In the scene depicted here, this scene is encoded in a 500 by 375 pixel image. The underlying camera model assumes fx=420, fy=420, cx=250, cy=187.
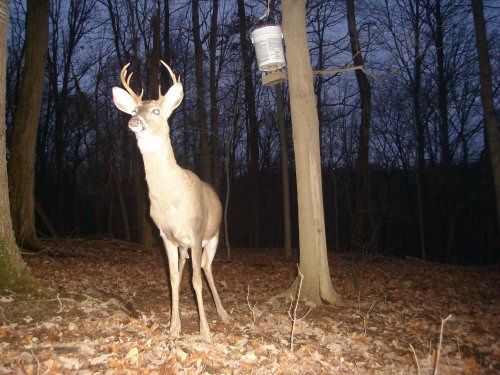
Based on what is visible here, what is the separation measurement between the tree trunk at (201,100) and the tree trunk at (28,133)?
18.9 feet

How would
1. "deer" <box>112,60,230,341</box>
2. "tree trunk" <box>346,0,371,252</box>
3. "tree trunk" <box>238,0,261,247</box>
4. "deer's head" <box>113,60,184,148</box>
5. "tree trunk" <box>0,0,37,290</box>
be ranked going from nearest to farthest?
1. "deer's head" <box>113,60,184,148</box>
2. "deer" <box>112,60,230,341</box>
3. "tree trunk" <box>0,0,37,290</box>
4. "tree trunk" <box>346,0,371,252</box>
5. "tree trunk" <box>238,0,261,247</box>

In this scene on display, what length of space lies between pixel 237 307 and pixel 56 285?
2.92 m

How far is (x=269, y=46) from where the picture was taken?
20.9 feet

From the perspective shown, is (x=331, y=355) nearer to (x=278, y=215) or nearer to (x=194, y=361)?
(x=194, y=361)

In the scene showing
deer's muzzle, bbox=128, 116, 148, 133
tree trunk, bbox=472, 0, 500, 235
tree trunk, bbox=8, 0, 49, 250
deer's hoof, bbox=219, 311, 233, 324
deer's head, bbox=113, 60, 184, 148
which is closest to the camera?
deer's muzzle, bbox=128, 116, 148, 133

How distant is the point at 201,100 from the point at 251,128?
739cm

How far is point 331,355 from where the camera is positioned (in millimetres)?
4395

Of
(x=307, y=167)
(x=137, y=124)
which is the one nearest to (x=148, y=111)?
(x=137, y=124)

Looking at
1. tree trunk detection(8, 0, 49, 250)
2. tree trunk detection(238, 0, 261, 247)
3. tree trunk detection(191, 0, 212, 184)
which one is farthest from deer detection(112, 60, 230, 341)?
tree trunk detection(238, 0, 261, 247)

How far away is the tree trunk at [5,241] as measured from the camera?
16.4 ft

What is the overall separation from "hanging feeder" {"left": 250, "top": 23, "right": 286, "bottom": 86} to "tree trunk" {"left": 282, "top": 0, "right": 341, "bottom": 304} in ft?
0.86

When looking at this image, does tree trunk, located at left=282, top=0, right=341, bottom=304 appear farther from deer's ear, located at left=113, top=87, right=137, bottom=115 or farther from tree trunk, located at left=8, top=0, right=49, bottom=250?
tree trunk, located at left=8, top=0, right=49, bottom=250

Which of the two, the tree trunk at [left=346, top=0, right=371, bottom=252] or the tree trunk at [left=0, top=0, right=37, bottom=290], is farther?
the tree trunk at [left=346, top=0, right=371, bottom=252]

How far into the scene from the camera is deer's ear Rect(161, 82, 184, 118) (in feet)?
16.9
